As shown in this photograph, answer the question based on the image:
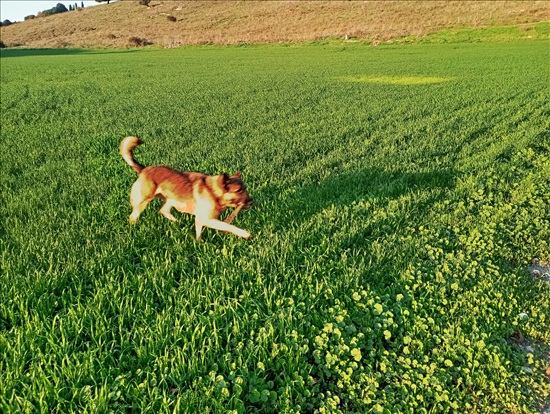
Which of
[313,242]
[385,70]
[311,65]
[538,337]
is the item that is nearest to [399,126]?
[313,242]

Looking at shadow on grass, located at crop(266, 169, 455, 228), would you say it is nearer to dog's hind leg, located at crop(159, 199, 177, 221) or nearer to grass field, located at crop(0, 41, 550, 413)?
grass field, located at crop(0, 41, 550, 413)

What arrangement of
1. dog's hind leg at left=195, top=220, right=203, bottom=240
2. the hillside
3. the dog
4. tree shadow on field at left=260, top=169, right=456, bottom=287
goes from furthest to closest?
the hillside → tree shadow on field at left=260, top=169, right=456, bottom=287 → dog's hind leg at left=195, top=220, right=203, bottom=240 → the dog

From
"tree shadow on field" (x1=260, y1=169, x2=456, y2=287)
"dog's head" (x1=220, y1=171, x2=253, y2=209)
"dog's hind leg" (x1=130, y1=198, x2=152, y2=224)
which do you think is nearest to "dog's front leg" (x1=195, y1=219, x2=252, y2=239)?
"dog's head" (x1=220, y1=171, x2=253, y2=209)

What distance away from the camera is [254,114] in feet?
39.5

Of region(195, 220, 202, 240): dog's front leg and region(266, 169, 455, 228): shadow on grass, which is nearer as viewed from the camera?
region(195, 220, 202, 240): dog's front leg

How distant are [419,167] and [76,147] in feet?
22.9

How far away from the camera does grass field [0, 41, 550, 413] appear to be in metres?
2.77

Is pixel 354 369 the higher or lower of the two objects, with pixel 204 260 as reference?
lower

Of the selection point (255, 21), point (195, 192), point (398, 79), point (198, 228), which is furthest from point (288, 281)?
point (255, 21)

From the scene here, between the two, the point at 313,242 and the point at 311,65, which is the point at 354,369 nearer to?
the point at 313,242

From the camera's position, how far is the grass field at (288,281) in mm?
2768

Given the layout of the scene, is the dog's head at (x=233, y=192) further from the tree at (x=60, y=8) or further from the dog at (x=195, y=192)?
the tree at (x=60, y=8)

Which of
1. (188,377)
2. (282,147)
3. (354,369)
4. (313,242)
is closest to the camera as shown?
(188,377)

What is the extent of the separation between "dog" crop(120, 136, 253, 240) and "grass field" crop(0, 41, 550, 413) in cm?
37
